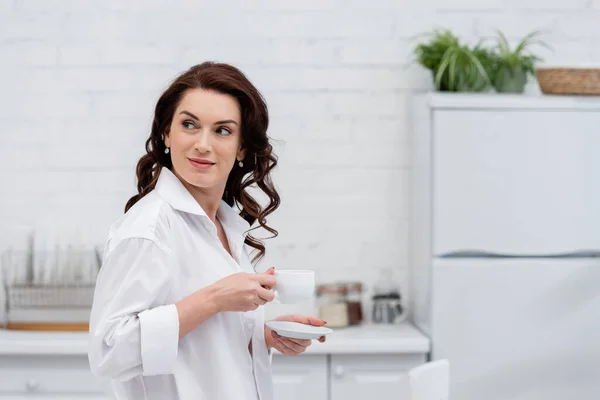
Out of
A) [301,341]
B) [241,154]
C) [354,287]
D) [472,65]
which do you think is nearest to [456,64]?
[472,65]

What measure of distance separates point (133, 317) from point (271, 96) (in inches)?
84.3

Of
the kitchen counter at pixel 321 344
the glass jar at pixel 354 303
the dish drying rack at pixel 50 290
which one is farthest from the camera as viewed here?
the glass jar at pixel 354 303

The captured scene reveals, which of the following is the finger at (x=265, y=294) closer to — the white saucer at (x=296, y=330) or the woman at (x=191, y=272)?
the woman at (x=191, y=272)

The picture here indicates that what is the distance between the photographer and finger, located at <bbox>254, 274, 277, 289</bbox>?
5.04 feet

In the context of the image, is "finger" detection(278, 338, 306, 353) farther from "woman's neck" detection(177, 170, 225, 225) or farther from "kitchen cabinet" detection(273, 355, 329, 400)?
"kitchen cabinet" detection(273, 355, 329, 400)

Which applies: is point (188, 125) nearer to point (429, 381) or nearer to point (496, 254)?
point (429, 381)

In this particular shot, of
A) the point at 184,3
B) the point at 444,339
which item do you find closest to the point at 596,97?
the point at 444,339

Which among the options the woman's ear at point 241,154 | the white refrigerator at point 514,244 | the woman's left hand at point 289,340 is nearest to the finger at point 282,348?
the woman's left hand at point 289,340

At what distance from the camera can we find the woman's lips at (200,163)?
1.64 metres

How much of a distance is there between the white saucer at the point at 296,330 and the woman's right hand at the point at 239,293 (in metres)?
0.17

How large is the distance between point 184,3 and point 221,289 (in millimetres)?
2232

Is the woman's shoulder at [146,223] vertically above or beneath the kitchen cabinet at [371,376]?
above

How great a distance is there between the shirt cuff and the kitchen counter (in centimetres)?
154

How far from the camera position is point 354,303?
3.30 m
